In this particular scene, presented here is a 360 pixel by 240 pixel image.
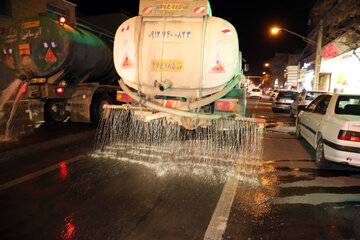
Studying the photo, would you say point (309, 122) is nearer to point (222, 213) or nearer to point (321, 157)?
point (321, 157)

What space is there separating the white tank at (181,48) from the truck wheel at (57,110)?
17.4ft

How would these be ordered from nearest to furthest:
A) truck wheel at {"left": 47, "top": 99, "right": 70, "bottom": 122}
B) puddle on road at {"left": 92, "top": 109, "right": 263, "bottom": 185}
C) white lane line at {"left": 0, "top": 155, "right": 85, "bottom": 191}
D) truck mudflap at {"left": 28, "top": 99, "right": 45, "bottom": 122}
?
white lane line at {"left": 0, "top": 155, "right": 85, "bottom": 191}
puddle on road at {"left": 92, "top": 109, "right": 263, "bottom": 185}
truck mudflap at {"left": 28, "top": 99, "right": 45, "bottom": 122}
truck wheel at {"left": 47, "top": 99, "right": 70, "bottom": 122}

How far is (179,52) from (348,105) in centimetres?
357

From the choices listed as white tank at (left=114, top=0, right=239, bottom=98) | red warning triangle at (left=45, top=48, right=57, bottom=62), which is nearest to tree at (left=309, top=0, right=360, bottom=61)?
white tank at (left=114, top=0, right=239, bottom=98)

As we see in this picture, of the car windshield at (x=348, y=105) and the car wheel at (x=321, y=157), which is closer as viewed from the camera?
the car windshield at (x=348, y=105)

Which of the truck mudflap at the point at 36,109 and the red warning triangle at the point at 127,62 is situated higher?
the red warning triangle at the point at 127,62

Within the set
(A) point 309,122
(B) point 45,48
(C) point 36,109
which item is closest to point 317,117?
(A) point 309,122

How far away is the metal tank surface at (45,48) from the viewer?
6.63m

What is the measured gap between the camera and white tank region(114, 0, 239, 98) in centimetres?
384

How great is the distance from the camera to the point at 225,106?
4930 mm

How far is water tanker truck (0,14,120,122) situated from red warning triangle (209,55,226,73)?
4906 millimetres

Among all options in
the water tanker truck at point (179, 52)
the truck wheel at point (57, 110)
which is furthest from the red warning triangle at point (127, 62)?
the truck wheel at point (57, 110)

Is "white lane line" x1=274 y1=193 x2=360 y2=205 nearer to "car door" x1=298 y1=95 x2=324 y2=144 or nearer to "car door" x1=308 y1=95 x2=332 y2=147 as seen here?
"car door" x1=308 y1=95 x2=332 y2=147

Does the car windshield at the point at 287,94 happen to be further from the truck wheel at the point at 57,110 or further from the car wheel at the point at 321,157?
A: the truck wheel at the point at 57,110
